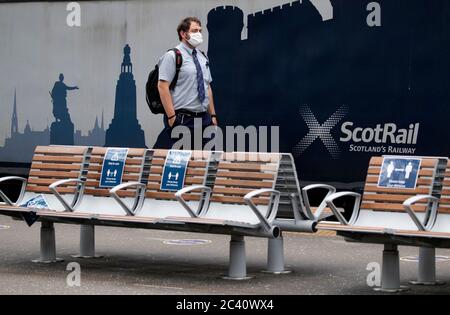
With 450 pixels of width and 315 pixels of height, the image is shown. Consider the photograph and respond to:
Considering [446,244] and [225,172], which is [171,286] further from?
[446,244]

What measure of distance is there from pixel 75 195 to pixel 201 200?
56.0 inches

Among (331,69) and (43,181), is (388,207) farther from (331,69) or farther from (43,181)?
(331,69)

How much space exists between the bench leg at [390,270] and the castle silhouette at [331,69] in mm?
4088

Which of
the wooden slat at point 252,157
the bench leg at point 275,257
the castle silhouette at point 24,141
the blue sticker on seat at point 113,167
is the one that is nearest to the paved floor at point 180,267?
the bench leg at point 275,257

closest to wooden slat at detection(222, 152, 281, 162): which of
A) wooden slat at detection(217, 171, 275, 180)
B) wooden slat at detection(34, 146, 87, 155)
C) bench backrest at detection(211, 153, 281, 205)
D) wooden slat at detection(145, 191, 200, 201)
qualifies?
bench backrest at detection(211, 153, 281, 205)

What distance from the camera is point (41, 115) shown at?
1611 centimetres

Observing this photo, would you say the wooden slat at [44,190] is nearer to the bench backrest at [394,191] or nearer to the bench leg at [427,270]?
the bench backrest at [394,191]

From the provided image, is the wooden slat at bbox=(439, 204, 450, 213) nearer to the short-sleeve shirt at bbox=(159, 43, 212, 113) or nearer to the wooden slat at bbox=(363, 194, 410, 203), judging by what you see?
the wooden slat at bbox=(363, 194, 410, 203)

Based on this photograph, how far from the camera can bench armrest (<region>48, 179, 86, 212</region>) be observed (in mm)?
10812

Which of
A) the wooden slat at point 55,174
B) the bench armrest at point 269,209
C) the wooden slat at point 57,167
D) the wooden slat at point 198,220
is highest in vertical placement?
the wooden slat at point 57,167

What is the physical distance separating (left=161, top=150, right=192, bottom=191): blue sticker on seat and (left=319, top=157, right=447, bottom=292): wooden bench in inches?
52.4

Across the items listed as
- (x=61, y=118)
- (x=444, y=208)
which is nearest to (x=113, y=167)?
(x=444, y=208)

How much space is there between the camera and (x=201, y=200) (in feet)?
34.0

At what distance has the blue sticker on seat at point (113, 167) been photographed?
11.0 m
